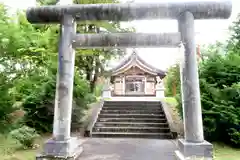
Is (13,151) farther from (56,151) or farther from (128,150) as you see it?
(128,150)

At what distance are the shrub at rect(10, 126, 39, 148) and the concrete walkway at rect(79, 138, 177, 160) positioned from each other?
1.69 metres

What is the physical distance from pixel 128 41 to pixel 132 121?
596cm

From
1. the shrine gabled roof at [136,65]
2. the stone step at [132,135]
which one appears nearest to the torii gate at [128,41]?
the stone step at [132,135]

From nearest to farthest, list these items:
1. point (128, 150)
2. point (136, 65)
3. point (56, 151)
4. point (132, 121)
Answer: point (56, 151) → point (128, 150) → point (132, 121) → point (136, 65)

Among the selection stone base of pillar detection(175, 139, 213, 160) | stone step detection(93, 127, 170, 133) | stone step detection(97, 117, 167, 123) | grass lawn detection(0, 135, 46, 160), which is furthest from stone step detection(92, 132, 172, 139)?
stone base of pillar detection(175, 139, 213, 160)

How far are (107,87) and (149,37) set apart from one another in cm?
1452

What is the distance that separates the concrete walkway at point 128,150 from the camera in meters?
6.23

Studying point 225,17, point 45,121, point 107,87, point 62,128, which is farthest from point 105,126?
point 107,87

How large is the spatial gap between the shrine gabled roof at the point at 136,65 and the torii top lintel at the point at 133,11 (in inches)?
670

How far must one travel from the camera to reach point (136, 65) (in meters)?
23.3

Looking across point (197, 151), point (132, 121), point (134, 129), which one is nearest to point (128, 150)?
point (197, 151)

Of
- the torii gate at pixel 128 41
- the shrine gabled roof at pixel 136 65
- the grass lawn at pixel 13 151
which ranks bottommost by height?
the grass lawn at pixel 13 151

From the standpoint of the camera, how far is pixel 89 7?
19.7ft

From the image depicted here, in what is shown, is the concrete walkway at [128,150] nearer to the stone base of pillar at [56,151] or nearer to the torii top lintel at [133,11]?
the stone base of pillar at [56,151]
